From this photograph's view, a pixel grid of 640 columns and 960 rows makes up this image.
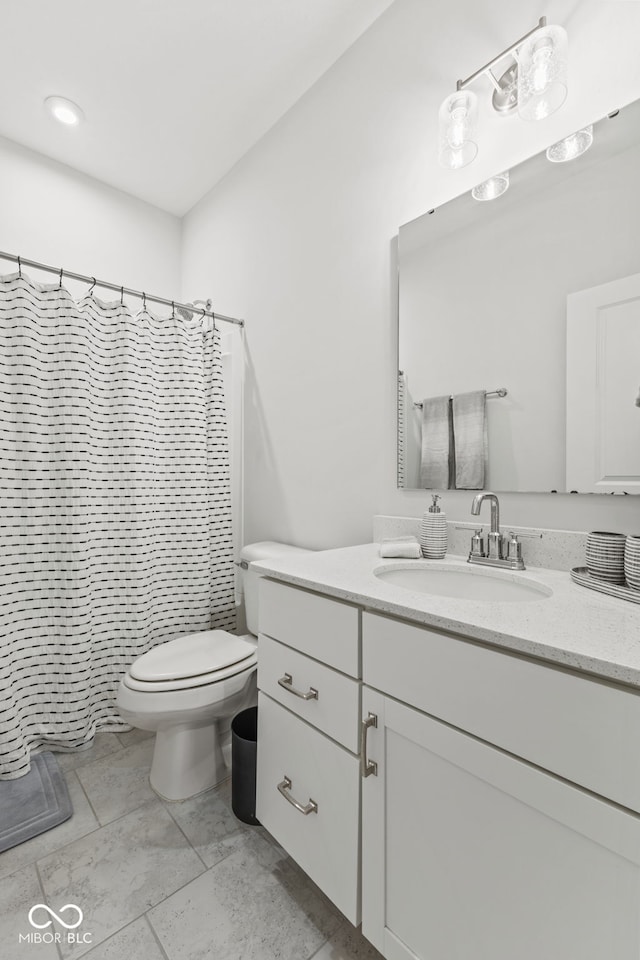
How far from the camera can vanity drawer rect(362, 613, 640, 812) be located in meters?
0.58

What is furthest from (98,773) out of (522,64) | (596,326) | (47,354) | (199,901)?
(522,64)

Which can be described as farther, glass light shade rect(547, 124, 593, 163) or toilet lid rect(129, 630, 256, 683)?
toilet lid rect(129, 630, 256, 683)

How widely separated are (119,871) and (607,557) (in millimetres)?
1509

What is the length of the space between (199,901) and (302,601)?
830 millimetres

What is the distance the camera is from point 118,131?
208 centimetres

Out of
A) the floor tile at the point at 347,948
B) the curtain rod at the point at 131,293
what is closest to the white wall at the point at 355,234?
the curtain rod at the point at 131,293

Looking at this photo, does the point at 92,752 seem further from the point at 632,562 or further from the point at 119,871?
the point at 632,562

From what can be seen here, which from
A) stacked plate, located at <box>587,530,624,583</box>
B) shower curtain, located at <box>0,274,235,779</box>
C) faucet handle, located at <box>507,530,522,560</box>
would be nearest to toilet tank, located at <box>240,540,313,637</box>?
shower curtain, located at <box>0,274,235,779</box>

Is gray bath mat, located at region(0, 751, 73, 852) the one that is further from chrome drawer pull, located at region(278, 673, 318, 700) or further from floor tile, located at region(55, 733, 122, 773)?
chrome drawer pull, located at region(278, 673, 318, 700)

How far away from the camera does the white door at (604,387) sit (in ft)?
3.35

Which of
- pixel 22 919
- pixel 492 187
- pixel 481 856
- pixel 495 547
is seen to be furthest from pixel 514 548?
pixel 22 919

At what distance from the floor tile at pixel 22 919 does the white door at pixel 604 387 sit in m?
1.66
